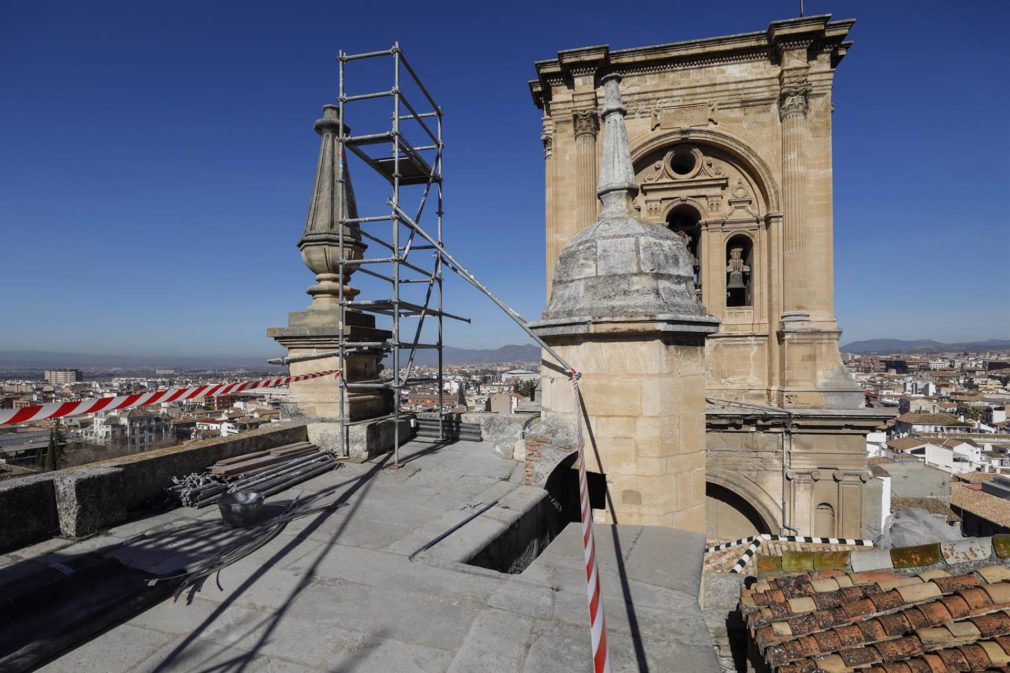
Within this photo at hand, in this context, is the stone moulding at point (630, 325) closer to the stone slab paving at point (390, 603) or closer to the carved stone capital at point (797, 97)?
the stone slab paving at point (390, 603)

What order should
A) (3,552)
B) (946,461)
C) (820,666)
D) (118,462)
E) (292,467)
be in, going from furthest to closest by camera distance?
(946,461) < (292,467) < (118,462) < (3,552) < (820,666)

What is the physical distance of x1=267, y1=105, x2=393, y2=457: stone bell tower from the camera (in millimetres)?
6203

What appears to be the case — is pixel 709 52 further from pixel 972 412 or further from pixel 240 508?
pixel 972 412

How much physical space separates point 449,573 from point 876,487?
15.3 meters

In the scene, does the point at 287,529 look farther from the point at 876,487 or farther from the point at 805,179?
the point at 876,487

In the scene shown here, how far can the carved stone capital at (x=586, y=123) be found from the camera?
12.6 m

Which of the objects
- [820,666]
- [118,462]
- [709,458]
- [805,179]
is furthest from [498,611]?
[805,179]

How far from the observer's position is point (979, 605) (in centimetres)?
250

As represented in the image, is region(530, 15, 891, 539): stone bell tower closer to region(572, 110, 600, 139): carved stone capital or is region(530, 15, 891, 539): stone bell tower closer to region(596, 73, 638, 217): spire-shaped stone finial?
region(572, 110, 600, 139): carved stone capital

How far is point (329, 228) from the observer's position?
21.4 feet

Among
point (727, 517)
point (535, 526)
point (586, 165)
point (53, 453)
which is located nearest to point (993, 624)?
point (535, 526)

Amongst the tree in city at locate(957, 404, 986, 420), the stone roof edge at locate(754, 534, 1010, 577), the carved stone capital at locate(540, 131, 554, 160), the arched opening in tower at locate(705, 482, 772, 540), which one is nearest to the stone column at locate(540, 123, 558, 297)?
the carved stone capital at locate(540, 131, 554, 160)

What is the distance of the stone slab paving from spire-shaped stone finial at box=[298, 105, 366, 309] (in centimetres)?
339

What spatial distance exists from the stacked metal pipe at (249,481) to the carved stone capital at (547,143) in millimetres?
10684
